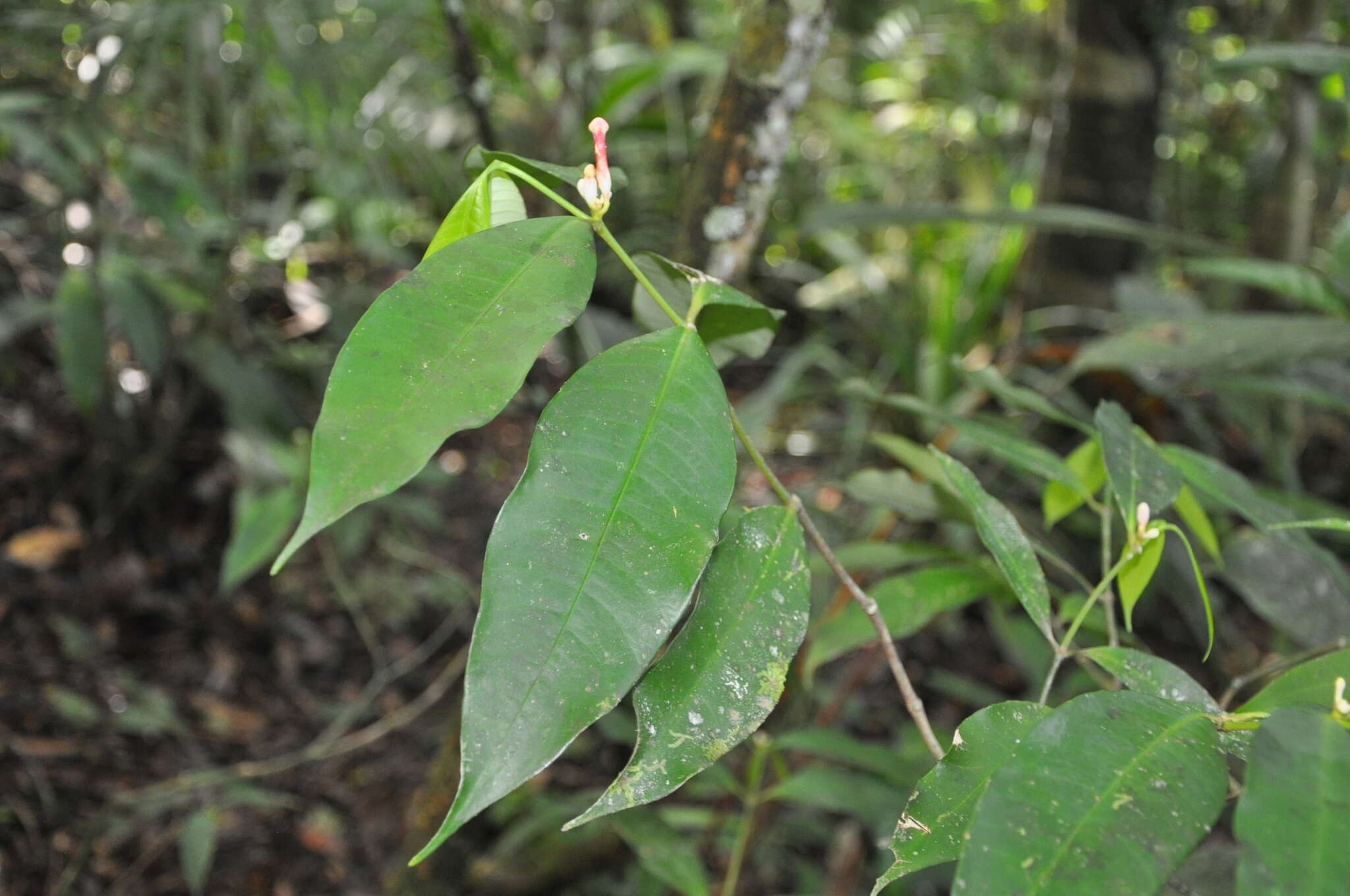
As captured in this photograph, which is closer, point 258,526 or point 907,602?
point 907,602

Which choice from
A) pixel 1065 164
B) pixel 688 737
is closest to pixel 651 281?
pixel 688 737

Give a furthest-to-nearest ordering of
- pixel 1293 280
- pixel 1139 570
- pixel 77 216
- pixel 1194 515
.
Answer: pixel 77 216, pixel 1293 280, pixel 1194 515, pixel 1139 570

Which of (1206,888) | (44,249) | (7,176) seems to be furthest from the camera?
(7,176)

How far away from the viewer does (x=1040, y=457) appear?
666 mm

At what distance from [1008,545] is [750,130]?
449mm

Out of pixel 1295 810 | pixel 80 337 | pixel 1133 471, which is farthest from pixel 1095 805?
pixel 80 337

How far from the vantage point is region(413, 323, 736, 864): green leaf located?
1.19 ft

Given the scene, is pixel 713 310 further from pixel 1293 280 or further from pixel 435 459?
pixel 435 459

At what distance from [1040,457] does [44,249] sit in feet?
5.69

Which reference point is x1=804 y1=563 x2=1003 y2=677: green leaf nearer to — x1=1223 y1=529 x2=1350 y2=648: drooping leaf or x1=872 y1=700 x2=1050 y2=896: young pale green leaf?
x1=1223 y1=529 x2=1350 y2=648: drooping leaf

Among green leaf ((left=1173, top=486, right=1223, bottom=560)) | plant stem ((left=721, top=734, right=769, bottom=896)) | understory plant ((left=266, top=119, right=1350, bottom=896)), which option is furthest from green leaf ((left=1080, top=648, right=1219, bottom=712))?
plant stem ((left=721, top=734, right=769, bottom=896))

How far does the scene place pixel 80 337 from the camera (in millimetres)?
1388

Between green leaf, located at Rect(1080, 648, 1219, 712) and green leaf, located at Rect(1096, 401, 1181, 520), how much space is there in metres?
0.07

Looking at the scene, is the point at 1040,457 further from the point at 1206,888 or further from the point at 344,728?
the point at 344,728
